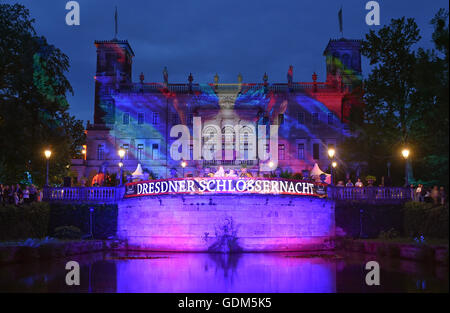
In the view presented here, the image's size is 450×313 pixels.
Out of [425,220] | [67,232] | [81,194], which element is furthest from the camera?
[81,194]

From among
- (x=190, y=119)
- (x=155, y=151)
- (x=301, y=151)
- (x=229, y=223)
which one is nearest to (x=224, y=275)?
(x=229, y=223)

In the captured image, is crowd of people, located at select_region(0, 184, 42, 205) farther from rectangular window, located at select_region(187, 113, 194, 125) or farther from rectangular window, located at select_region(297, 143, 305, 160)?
rectangular window, located at select_region(297, 143, 305, 160)

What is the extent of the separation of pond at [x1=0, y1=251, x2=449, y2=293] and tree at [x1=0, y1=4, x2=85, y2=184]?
422 inches

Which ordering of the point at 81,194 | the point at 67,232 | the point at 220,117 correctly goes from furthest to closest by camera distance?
the point at 220,117, the point at 81,194, the point at 67,232

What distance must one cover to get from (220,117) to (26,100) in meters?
27.8

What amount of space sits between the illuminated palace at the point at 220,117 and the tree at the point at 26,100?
23856 mm

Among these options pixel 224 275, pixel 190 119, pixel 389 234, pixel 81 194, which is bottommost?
pixel 224 275

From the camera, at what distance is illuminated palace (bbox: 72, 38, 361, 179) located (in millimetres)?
53531

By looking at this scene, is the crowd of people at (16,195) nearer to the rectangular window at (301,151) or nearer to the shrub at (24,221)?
the shrub at (24,221)

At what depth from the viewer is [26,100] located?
2892 centimetres

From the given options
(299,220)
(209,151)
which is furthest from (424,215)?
(209,151)

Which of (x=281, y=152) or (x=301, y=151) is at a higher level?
(x=301, y=151)

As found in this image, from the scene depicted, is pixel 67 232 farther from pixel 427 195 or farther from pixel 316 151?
pixel 316 151
